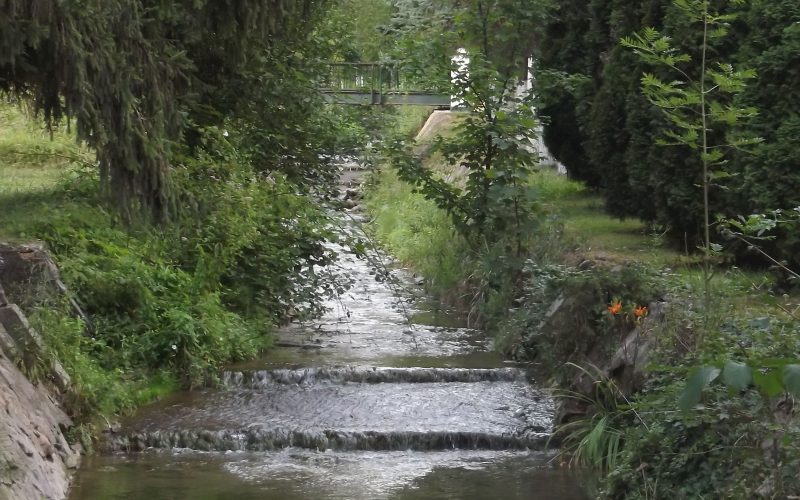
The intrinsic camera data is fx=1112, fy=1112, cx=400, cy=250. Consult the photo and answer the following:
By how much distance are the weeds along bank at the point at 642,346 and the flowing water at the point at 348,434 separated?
50 cm

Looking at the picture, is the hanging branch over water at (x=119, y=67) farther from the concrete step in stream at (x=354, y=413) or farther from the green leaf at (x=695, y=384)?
the green leaf at (x=695, y=384)

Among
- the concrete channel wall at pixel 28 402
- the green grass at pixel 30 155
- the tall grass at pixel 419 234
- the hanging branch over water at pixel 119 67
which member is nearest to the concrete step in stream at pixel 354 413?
the concrete channel wall at pixel 28 402

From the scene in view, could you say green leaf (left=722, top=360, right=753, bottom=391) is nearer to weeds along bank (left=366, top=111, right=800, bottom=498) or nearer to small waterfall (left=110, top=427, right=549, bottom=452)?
weeds along bank (left=366, top=111, right=800, bottom=498)

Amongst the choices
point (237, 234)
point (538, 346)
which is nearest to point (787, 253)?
point (538, 346)

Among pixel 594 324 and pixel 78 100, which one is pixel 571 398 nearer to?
pixel 594 324

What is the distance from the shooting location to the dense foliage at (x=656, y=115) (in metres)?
10.3

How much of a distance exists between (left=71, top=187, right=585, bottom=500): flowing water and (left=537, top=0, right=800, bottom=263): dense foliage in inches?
105

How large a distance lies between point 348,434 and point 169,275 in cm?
338

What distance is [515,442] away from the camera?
9938 mm

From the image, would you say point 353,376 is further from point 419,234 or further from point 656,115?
point 419,234

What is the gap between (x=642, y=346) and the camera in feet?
30.3

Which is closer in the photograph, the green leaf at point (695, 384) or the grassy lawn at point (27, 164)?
the green leaf at point (695, 384)

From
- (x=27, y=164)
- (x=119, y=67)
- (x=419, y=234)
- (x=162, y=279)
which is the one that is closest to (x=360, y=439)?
(x=162, y=279)

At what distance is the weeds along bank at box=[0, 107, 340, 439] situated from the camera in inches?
403
